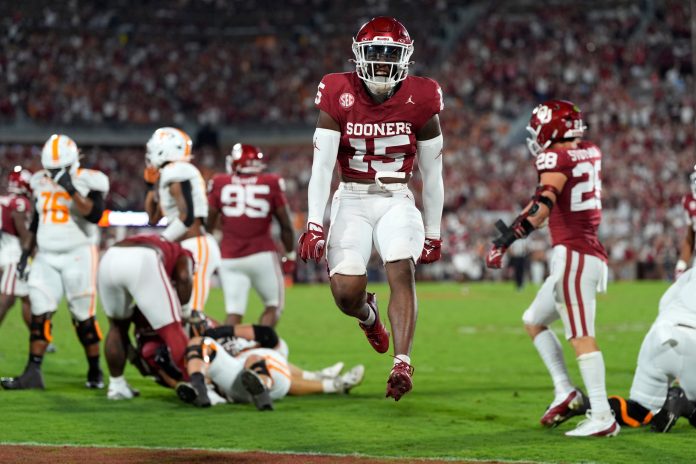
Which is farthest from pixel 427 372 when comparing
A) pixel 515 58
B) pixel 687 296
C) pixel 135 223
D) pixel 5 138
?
pixel 5 138

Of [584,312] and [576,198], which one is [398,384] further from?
[576,198]

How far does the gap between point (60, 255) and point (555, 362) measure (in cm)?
440

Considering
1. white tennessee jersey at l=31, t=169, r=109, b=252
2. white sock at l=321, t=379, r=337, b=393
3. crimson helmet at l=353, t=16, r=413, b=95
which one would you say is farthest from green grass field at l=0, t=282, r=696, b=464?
crimson helmet at l=353, t=16, r=413, b=95

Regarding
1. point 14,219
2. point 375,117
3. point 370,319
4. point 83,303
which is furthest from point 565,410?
point 14,219

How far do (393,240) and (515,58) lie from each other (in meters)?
30.7

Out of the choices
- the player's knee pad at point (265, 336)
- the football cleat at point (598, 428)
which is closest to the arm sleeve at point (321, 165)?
the football cleat at point (598, 428)

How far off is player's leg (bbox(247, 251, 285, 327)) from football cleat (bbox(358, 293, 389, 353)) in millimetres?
4328

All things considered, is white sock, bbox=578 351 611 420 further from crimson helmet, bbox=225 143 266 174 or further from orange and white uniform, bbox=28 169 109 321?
crimson helmet, bbox=225 143 266 174

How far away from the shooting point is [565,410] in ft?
24.0

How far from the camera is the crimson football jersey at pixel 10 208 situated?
1148 cm

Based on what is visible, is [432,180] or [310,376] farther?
[310,376]

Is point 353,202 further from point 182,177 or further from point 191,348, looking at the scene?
point 182,177

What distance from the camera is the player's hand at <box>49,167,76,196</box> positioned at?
904 centimetres

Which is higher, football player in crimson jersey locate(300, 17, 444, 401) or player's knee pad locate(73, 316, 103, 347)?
football player in crimson jersey locate(300, 17, 444, 401)
